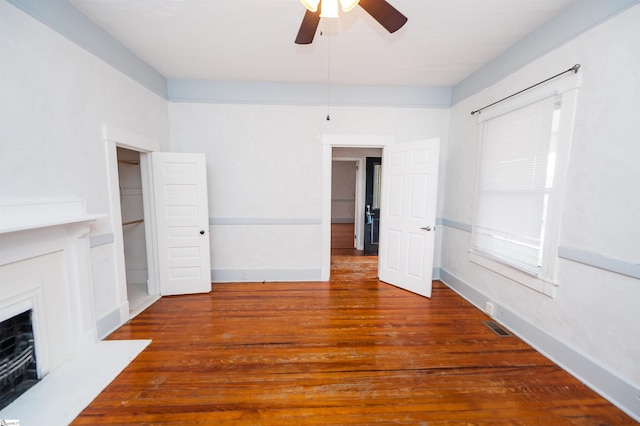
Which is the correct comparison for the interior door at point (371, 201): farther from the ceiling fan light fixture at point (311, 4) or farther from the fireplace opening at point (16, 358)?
the fireplace opening at point (16, 358)

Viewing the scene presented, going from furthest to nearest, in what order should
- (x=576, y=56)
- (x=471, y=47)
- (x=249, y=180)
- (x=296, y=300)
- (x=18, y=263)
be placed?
(x=249, y=180) → (x=296, y=300) → (x=471, y=47) → (x=576, y=56) → (x=18, y=263)

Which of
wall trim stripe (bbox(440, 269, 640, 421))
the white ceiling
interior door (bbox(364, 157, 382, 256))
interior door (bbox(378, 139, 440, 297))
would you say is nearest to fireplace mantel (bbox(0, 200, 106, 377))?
the white ceiling

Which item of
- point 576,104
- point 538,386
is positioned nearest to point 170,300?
point 538,386

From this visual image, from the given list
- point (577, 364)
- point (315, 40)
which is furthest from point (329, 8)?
point (577, 364)

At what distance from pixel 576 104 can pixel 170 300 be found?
4.45m

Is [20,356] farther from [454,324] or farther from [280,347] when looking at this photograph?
[454,324]

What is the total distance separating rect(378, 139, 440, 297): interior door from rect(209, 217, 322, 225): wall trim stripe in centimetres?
110

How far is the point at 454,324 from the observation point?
8.09 feet

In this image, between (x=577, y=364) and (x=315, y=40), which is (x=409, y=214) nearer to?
(x=577, y=364)

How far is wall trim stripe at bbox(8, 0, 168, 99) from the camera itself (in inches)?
66.2

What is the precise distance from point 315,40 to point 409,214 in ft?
7.56

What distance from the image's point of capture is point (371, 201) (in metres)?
5.18

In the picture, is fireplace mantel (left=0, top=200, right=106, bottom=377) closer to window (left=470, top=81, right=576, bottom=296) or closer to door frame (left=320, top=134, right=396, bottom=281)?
door frame (left=320, top=134, right=396, bottom=281)

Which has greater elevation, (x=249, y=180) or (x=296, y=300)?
(x=249, y=180)
